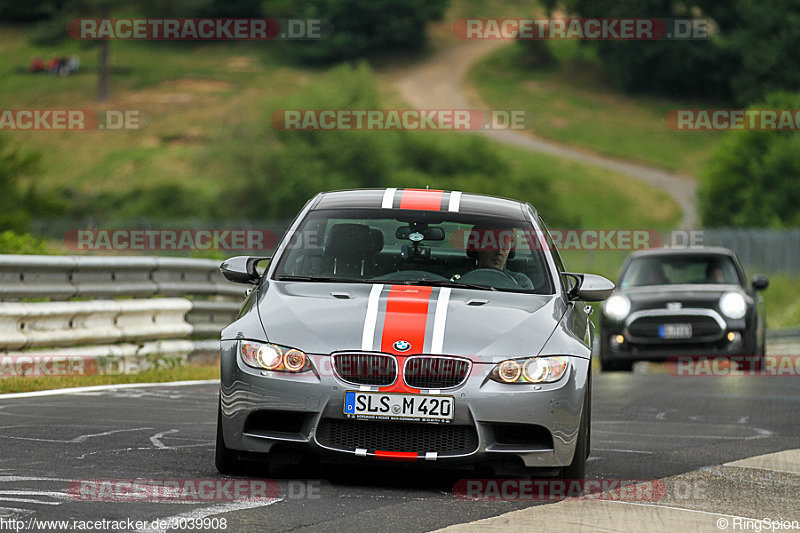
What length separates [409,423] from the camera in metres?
7.26

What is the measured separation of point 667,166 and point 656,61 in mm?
19459

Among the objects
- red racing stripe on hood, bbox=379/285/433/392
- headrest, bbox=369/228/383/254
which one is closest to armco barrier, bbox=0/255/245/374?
headrest, bbox=369/228/383/254

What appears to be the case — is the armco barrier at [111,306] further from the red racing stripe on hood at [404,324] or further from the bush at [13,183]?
the bush at [13,183]

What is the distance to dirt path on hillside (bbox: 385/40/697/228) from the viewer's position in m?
93.4

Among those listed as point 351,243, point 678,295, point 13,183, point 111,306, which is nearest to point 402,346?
point 351,243

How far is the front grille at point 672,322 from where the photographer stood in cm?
1812

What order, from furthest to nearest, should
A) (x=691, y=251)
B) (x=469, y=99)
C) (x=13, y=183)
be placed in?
(x=469, y=99) < (x=13, y=183) < (x=691, y=251)

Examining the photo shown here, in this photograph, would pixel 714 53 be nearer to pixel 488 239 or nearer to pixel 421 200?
pixel 421 200

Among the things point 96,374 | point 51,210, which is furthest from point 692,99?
point 96,374

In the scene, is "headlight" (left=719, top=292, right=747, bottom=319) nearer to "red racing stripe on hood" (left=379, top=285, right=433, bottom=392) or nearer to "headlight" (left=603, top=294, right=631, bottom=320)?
"headlight" (left=603, top=294, right=631, bottom=320)

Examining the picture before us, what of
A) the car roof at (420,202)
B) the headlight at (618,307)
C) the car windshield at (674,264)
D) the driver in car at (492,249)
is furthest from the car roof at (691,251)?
the driver in car at (492,249)

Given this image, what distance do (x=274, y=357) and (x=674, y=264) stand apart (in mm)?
12829

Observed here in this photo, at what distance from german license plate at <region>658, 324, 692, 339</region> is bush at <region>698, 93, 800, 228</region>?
5771 centimetres

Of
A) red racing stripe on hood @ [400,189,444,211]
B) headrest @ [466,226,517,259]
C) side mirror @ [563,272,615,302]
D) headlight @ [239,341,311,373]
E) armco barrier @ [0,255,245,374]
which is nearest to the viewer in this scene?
headlight @ [239,341,311,373]
